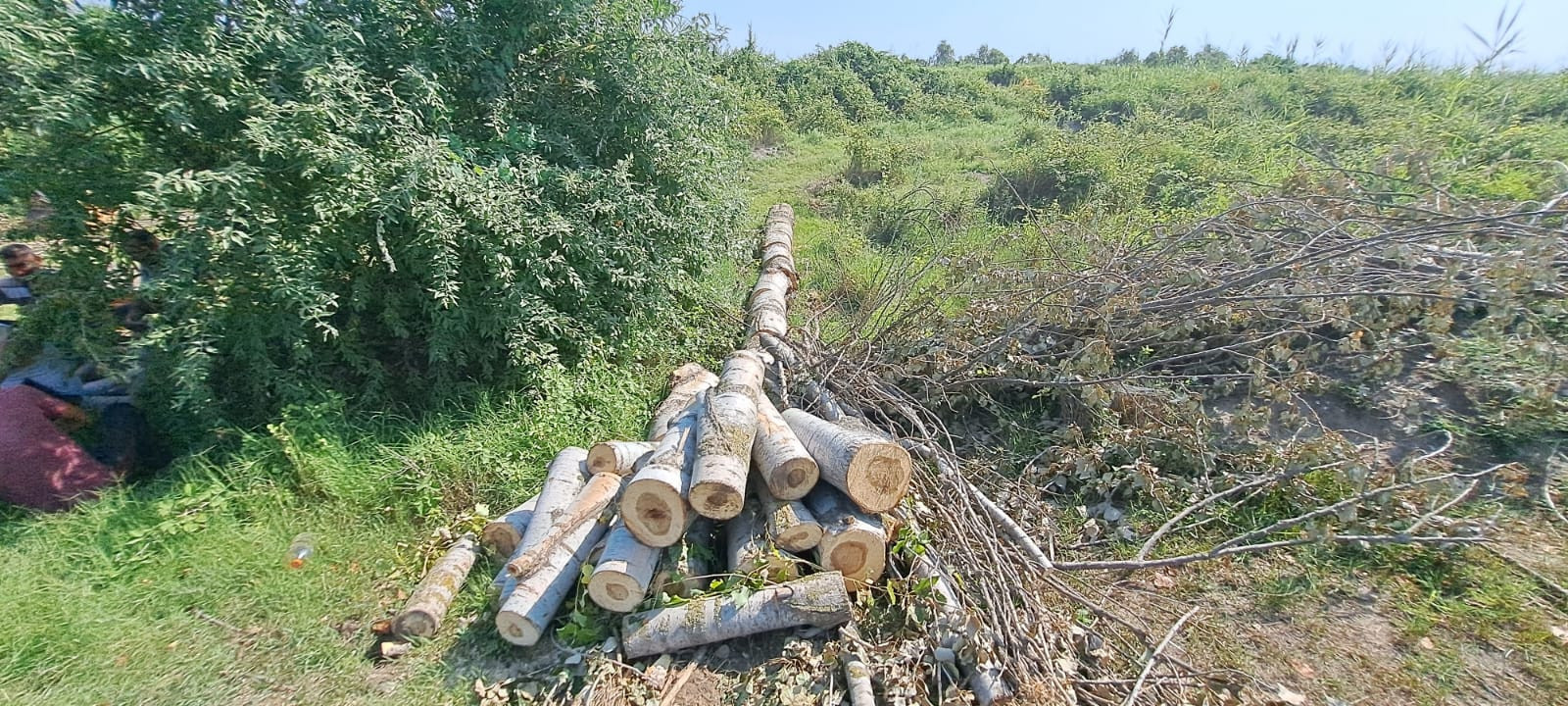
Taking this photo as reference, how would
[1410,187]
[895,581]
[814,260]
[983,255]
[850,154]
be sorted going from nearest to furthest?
1. [895,581]
2. [1410,187]
3. [983,255]
4. [814,260]
5. [850,154]

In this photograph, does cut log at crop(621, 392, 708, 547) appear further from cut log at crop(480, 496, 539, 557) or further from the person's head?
the person's head

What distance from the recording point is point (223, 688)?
2660 millimetres

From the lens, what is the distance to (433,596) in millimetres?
2920

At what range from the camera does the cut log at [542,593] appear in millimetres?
2760

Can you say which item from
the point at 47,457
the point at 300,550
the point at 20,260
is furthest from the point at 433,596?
the point at 20,260

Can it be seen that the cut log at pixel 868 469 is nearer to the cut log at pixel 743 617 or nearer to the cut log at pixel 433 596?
the cut log at pixel 743 617

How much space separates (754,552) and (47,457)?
352 centimetres

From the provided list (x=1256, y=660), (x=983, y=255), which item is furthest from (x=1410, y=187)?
(x=1256, y=660)

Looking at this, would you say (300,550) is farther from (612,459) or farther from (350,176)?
(350,176)

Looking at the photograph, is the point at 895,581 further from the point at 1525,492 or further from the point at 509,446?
the point at 1525,492

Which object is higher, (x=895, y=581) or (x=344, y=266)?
(x=344, y=266)

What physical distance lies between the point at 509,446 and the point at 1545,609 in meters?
4.73

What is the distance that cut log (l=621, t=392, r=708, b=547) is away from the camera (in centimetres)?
275

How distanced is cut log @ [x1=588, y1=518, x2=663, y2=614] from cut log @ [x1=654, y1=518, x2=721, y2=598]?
5cm
